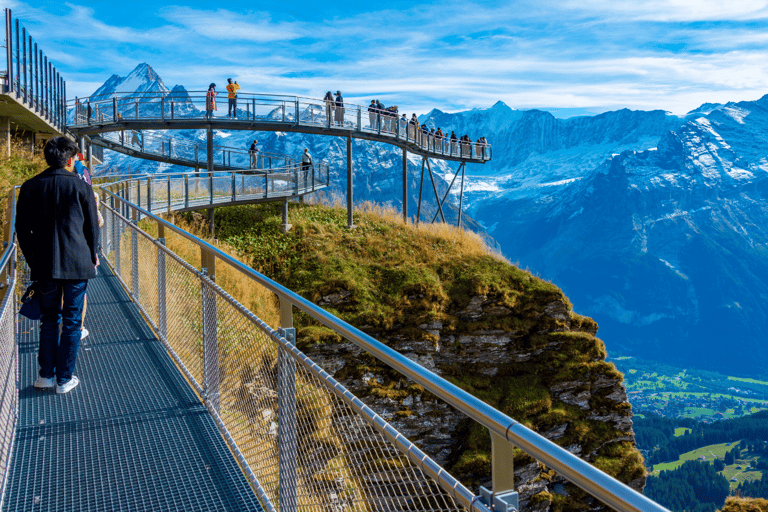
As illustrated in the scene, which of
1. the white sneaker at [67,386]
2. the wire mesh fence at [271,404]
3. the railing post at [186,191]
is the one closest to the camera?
the wire mesh fence at [271,404]

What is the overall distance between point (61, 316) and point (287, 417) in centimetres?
245

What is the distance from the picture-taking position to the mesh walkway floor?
12.8 feet

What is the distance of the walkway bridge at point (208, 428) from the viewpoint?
2.39 meters

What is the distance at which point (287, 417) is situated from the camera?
3.67m

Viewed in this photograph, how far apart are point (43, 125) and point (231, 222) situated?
39.4 ft

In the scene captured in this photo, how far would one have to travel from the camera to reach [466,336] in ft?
66.8

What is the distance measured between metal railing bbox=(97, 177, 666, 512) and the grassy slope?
1086 cm

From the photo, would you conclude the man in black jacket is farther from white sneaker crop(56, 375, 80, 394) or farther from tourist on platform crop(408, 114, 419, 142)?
tourist on platform crop(408, 114, 419, 142)

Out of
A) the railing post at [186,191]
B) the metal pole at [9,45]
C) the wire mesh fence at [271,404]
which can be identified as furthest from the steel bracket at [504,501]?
the metal pole at [9,45]

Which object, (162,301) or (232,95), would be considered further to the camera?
(232,95)

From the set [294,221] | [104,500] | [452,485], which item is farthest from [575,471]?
[294,221]

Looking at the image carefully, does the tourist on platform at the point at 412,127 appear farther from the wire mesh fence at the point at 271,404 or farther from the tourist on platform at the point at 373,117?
the wire mesh fence at the point at 271,404

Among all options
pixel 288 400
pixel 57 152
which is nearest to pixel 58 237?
pixel 57 152

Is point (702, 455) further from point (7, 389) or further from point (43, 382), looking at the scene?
point (7, 389)
